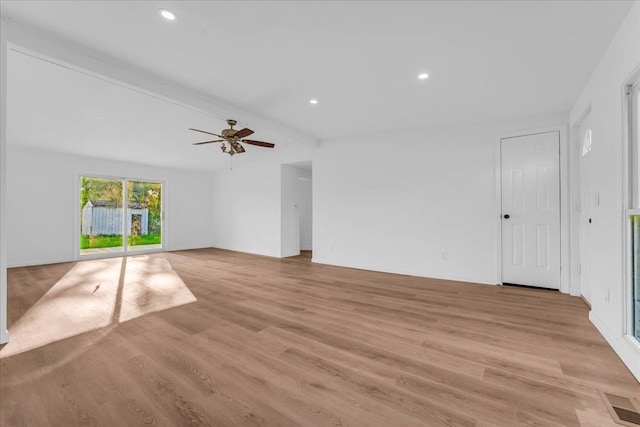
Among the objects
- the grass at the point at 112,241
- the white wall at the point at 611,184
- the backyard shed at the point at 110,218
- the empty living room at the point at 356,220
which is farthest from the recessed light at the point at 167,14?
the grass at the point at 112,241

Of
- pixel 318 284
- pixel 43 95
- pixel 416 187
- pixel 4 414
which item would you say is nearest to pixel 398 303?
pixel 318 284

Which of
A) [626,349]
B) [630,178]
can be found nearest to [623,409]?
[626,349]

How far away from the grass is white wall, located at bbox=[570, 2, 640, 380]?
8640mm

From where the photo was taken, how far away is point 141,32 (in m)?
2.24

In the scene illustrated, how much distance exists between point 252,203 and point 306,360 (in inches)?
225

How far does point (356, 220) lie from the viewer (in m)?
5.28

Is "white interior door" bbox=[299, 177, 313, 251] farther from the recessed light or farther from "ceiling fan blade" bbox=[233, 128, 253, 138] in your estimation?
the recessed light

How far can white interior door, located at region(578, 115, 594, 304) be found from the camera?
3.17 m

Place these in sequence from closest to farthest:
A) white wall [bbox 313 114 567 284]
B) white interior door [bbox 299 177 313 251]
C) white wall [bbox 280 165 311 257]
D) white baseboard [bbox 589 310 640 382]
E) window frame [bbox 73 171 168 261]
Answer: white baseboard [bbox 589 310 640 382]
white wall [bbox 313 114 567 284]
window frame [bbox 73 171 168 261]
white wall [bbox 280 165 311 257]
white interior door [bbox 299 177 313 251]

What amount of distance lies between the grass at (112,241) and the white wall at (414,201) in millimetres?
4744

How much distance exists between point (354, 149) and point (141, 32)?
3758 mm

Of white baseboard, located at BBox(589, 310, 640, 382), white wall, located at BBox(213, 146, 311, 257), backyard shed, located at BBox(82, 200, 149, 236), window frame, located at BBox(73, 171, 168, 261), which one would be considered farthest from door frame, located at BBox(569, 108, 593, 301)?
backyard shed, located at BBox(82, 200, 149, 236)

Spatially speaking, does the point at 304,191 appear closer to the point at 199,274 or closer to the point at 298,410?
the point at 199,274

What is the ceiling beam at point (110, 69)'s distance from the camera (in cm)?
223
